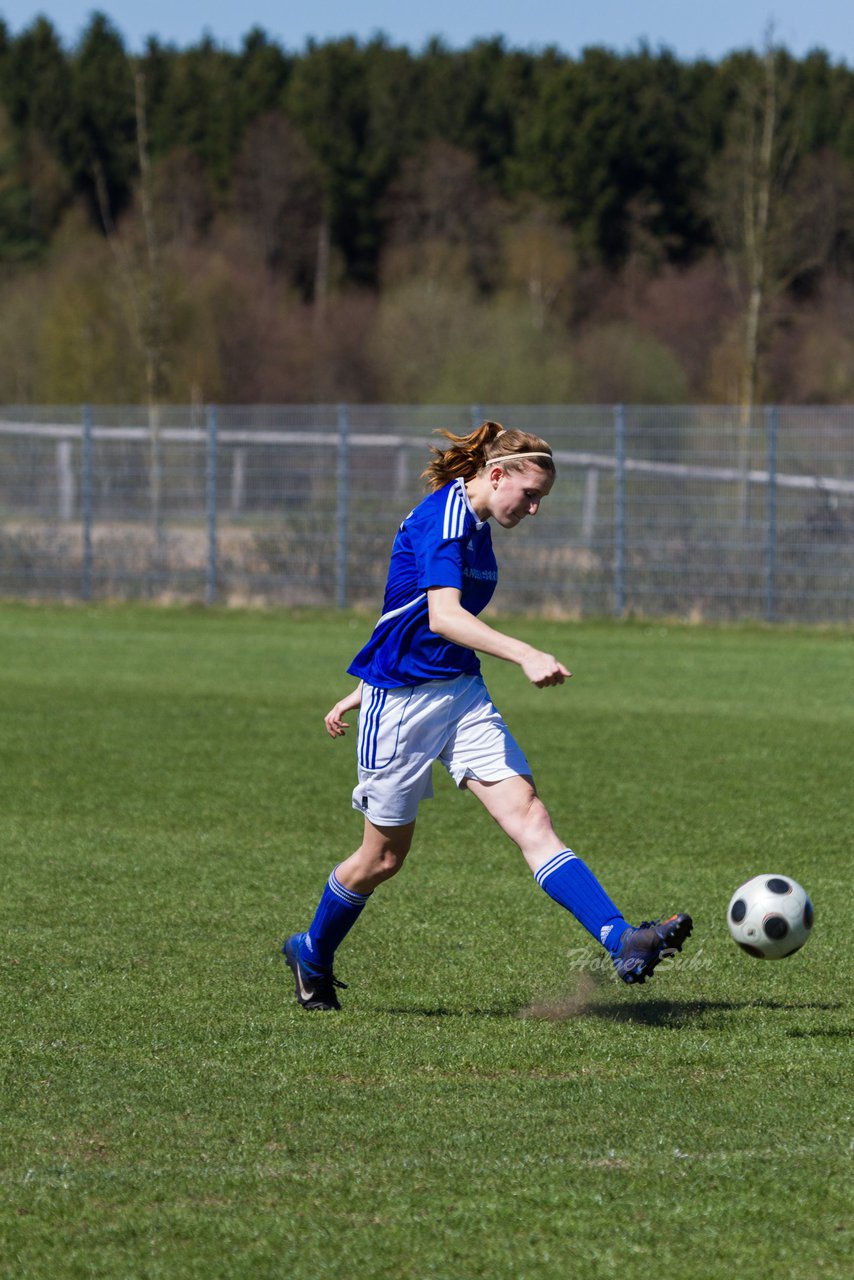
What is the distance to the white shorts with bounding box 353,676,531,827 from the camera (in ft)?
19.2

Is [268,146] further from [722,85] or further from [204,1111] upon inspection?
[204,1111]

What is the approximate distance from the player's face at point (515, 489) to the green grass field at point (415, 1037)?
64.0 inches

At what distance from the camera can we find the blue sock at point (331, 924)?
6.10 m

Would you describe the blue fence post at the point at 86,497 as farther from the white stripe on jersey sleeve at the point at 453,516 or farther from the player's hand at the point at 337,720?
A: the white stripe on jersey sleeve at the point at 453,516

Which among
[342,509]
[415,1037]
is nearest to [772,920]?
[415,1037]

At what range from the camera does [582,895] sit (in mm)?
5703

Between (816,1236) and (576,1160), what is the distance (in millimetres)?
674

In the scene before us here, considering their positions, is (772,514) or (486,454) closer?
(486,454)

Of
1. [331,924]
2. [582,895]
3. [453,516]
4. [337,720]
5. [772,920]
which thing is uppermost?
[453,516]

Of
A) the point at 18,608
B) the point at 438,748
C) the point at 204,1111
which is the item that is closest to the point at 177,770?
the point at 438,748

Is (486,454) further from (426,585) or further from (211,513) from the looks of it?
(211,513)

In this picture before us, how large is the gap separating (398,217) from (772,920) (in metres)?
79.6

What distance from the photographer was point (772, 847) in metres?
9.04

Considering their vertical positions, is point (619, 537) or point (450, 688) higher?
point (450, 688)
